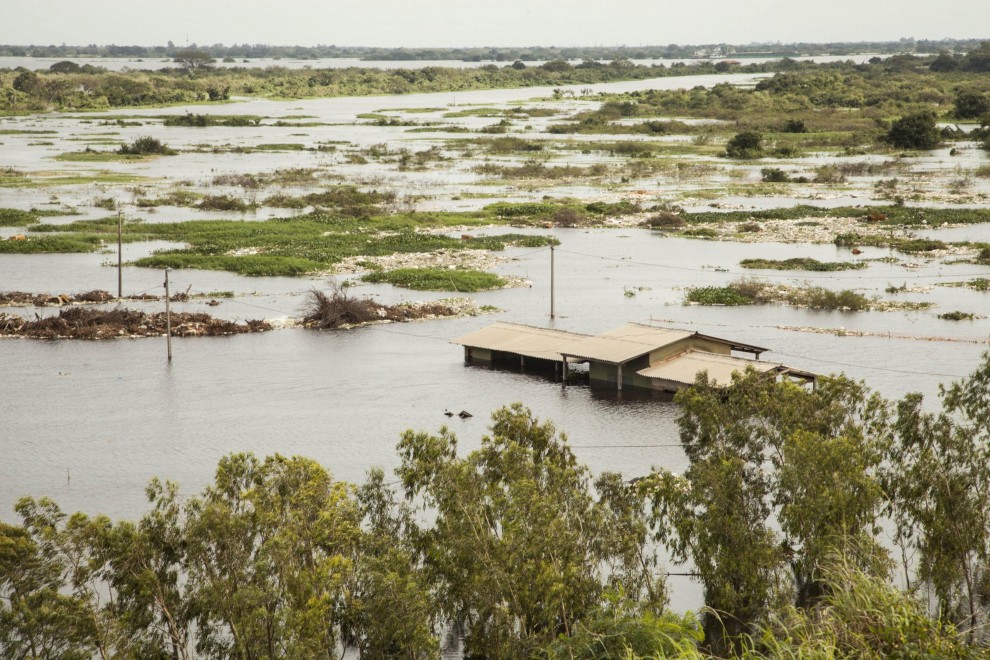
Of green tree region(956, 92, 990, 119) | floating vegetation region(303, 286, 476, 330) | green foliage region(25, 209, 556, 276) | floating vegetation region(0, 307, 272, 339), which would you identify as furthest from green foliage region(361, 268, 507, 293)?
green tree region(956, 92, 990, 119)

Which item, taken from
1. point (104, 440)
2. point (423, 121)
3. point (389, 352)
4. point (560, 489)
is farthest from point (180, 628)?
point (423, 121)

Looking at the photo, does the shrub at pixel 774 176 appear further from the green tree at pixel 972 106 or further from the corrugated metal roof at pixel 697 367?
the corrugated metal roof at pixel 697 367

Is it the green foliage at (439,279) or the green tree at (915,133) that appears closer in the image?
A: the green foliage at (439,279)

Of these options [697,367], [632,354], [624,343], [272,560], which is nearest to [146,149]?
[624,343]

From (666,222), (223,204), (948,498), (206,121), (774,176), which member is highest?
(206,121)

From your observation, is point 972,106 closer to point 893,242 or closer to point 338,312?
point 893,242

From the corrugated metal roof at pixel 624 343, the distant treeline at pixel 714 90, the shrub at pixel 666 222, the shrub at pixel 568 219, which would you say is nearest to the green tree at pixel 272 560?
the corrugated metal roof at pixel 624 343

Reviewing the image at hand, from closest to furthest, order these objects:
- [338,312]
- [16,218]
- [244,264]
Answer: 1. [338,312]
2. [244,264]
3. [16,218]

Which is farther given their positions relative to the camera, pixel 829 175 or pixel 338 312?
pixel 829 175
